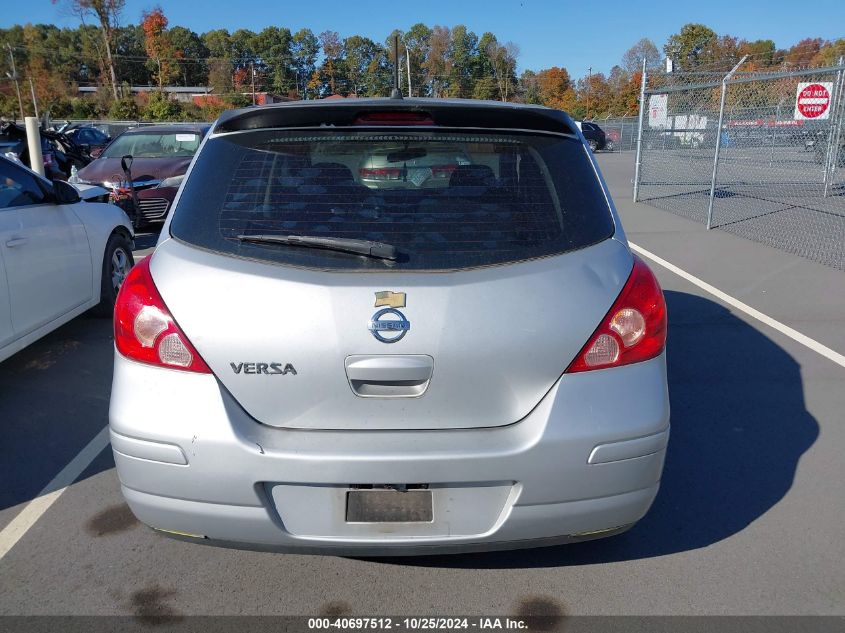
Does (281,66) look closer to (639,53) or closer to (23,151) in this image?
(639,53)

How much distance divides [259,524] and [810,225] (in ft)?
37.6

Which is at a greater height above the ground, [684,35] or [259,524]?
[684,35]

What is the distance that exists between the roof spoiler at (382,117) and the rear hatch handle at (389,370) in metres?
0.93

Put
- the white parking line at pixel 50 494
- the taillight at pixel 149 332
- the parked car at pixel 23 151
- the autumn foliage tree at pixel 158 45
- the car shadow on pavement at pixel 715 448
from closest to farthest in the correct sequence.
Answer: the taillight at pixel 149 332, the car shadow on pavement at pixel 715 448, the white parking line at pixel 50 494, the parked car at pixel 23 151, the autumn foliage tree at pixel 158 45

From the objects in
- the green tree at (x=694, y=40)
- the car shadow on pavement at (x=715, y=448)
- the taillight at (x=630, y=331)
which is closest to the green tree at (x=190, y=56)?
the green tree at (x=694, y=40)

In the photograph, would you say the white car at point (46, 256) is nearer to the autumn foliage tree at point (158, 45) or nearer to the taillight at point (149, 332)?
the taillight at point (149, 332)

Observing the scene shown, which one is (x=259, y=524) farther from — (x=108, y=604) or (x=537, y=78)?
(x=537, y=78)

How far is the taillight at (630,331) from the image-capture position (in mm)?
2424

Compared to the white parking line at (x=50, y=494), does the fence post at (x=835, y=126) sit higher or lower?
higher

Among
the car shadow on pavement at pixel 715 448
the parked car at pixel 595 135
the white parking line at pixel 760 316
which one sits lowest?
the parked car at pixel 595 135

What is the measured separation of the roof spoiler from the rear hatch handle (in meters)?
0.93

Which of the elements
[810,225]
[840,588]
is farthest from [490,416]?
[810,225]

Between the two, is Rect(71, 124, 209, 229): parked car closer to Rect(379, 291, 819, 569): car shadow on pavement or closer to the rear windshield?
Rect(379, 291, 819, 569): car shadow on pavement

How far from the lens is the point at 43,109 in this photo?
64125 millimetres
